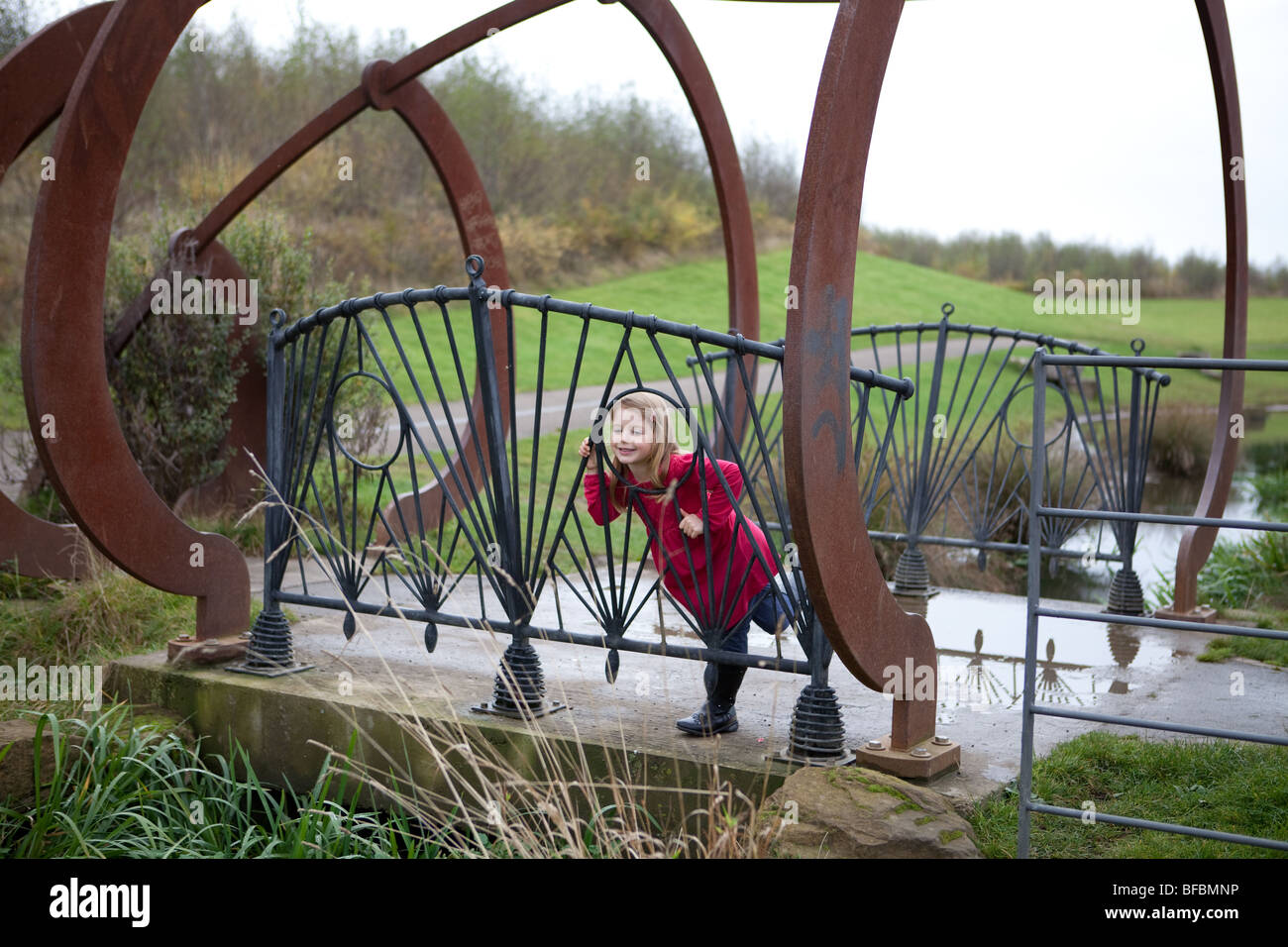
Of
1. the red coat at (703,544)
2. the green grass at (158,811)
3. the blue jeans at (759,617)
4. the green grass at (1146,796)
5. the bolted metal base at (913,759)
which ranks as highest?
the red coat at (703,544)

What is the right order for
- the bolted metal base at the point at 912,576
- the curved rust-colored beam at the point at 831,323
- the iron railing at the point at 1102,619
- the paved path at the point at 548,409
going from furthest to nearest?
the paved path at the point at 548,409
the bolted metal base at the point at 912,576
the curved rust-colored beam at the point at 831,323
the iron railing at the point at 1102,619

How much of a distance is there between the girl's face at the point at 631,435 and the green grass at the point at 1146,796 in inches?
54.9

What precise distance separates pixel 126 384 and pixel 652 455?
15.6ft

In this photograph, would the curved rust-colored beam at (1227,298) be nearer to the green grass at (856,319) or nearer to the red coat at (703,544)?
the red coat at (703,544)

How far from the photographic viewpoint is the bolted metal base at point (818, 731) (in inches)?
133

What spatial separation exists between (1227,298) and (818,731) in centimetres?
414

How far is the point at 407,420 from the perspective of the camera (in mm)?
4012

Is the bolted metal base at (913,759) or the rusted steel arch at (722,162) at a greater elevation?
the rusted steel arch at (722,162)

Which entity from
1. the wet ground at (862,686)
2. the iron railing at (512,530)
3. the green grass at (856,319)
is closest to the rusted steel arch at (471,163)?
the wet ground at (862,686)

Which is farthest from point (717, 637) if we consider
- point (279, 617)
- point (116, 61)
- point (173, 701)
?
point (116, 61)

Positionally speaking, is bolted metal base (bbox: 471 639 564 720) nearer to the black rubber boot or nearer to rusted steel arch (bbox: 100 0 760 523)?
the black rubber boot

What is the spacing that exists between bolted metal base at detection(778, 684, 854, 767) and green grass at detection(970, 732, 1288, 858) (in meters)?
0.42
